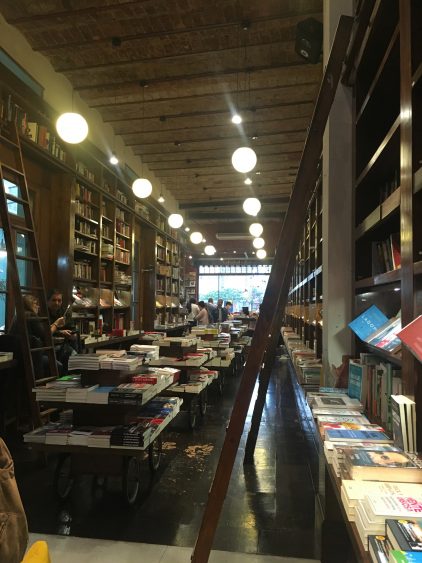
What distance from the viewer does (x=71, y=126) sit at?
14.5 ft

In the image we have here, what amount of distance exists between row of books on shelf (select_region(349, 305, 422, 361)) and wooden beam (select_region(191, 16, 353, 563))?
538 millimetres

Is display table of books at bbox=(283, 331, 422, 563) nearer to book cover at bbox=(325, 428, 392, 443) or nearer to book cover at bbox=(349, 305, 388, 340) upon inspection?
book cover at bbox=(325, 428, 392, 443)

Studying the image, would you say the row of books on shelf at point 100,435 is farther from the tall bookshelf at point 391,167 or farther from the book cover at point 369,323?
the tall bookshelf at point 391,167

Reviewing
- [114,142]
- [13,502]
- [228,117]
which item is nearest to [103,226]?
[114,142]

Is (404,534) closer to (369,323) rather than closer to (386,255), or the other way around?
(369,323)

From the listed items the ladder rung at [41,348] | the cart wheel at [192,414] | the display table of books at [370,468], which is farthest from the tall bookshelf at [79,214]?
the display table of books at [370,468]

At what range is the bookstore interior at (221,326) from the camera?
162 cm

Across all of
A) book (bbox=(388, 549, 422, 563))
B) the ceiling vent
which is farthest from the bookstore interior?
the ceiling vent

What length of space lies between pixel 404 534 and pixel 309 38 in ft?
14.2

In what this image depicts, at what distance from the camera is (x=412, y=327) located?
122 cm

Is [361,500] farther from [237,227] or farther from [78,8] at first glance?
[237,227]

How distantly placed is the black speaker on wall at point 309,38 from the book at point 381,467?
3.94 m

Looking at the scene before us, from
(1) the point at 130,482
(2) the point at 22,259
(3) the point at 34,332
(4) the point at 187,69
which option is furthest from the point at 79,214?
(1) the point at 130,482

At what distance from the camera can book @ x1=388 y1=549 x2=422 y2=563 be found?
81 cm
